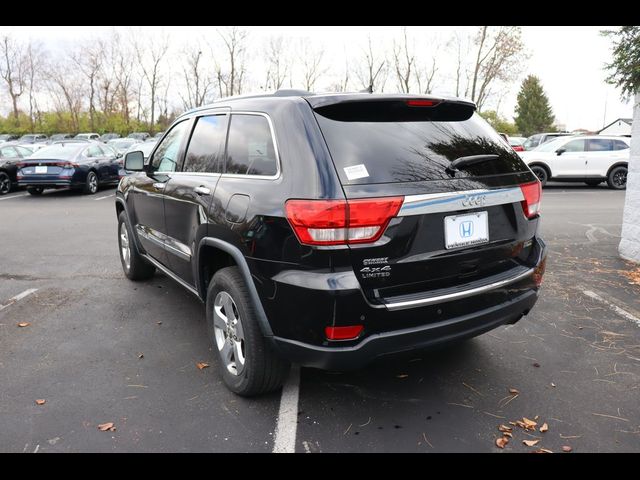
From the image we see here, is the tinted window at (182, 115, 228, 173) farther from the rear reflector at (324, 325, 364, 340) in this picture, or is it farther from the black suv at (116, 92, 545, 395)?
the rear reflector at (324, 325, 364, 340)

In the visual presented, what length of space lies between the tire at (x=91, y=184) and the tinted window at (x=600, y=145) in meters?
15.3

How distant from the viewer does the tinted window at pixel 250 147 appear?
2881mm

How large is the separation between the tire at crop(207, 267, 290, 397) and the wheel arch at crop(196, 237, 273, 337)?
0.08 meters

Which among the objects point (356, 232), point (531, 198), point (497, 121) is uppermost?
point (497, 121)

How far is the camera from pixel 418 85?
160ft

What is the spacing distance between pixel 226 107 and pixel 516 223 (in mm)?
2122

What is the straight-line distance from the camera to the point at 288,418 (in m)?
2.90

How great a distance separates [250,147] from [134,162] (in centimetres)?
210

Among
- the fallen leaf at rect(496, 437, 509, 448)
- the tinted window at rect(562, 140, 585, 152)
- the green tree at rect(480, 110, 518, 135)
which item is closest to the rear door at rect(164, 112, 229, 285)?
the fallen leaf at rect(496, 437, 509, 448)

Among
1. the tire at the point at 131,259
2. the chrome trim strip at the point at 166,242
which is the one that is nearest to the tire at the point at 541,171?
the tire at the point at 131,259

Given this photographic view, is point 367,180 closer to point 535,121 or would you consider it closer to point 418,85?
point 418,85

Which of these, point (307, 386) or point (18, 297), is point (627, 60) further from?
point (18, 297)

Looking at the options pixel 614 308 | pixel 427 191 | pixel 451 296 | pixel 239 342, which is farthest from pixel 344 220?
pixel 614 308

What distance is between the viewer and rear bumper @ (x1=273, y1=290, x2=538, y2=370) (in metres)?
2.51
